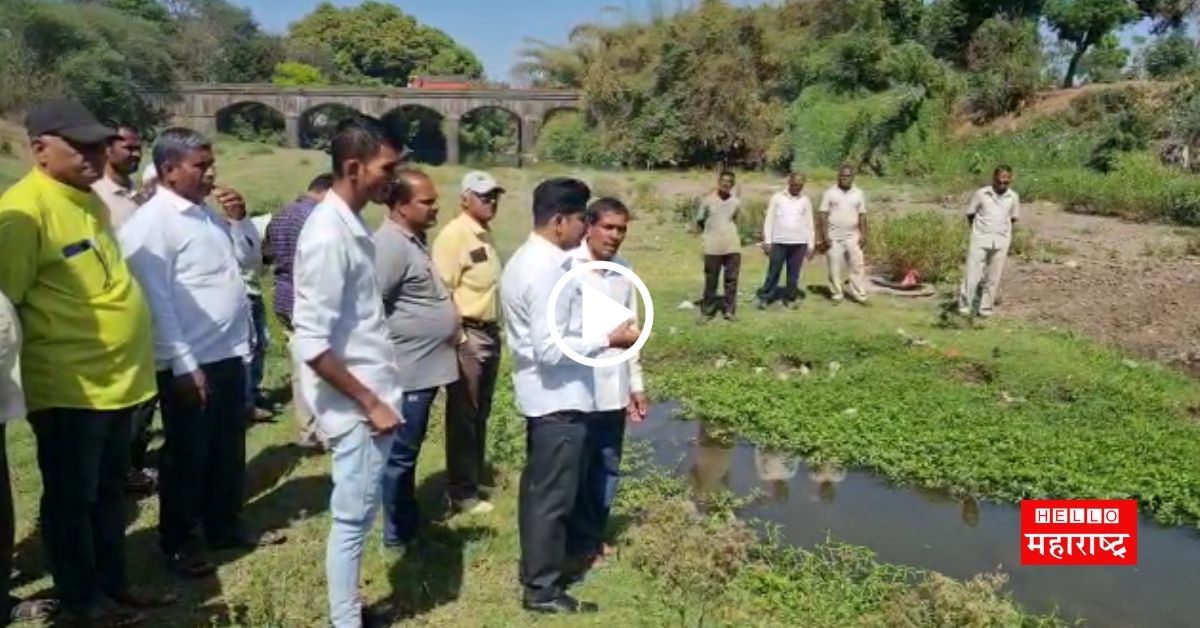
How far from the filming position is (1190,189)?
1669cm

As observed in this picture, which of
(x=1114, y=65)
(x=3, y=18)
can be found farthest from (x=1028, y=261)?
(x=3, y=18)

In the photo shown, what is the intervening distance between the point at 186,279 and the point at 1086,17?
31856mm

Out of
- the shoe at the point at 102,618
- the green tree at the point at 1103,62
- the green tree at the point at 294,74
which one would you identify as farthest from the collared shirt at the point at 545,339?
the green tree at the point at 294,74

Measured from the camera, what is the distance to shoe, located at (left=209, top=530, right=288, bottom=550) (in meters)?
4.02

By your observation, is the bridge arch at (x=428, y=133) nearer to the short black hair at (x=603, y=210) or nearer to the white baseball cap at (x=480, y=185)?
the white baseball cap at (x=480, y=185)

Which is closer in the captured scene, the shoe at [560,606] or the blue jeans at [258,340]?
the shoe at [560,606]

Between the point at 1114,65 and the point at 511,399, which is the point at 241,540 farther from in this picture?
the point at 1114,65

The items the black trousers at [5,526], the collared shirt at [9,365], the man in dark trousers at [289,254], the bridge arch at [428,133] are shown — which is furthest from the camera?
the bridge arch at [428,133]

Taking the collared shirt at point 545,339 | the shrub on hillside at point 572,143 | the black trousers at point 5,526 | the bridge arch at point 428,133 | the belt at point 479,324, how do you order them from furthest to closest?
the bridge arch at point 428,133, the shrub on hillside at point 572,143, the belt at point 479,324, the collared shirt at point 545,339, the black trousers at point 5,526

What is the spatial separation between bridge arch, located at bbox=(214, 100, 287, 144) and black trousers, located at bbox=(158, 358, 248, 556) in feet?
154

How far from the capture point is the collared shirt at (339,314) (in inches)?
110

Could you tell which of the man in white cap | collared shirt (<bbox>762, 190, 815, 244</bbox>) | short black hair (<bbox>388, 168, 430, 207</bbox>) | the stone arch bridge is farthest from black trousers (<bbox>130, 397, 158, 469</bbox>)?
the stone arch bridge

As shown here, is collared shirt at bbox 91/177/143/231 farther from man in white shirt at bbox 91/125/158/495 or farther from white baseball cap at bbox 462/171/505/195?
white baseball cap at bbox 462/171/505/195

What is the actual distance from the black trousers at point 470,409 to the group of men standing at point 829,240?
4987 millimetres
